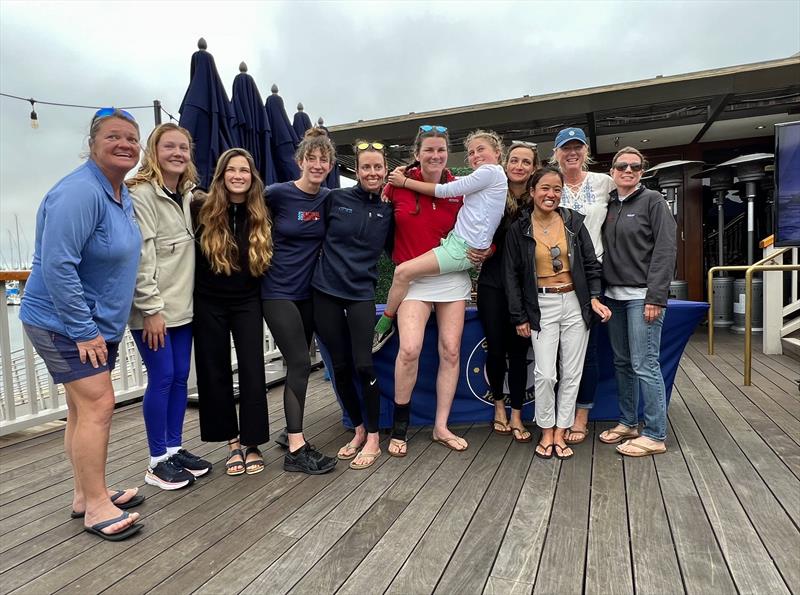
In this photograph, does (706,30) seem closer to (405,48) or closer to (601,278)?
(405,48)

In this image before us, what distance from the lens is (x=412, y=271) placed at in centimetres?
250

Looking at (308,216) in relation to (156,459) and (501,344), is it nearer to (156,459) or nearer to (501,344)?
(501,344)

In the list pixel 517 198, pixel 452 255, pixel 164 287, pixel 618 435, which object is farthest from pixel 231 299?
pixel 618 435

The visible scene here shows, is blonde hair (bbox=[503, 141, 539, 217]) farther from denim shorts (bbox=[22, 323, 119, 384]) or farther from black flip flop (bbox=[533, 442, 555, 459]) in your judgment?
denim shorts (bbox=[22, 323, 119, 384])

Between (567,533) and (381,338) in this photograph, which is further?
(381,338)

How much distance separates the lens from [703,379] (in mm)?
4168

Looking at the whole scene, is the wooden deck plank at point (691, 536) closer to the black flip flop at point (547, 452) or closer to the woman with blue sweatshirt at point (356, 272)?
the black flip flop at point (547, 452)

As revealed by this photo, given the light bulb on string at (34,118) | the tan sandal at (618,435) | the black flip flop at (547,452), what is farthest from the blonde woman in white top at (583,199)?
the light bulb on string at (34,118)

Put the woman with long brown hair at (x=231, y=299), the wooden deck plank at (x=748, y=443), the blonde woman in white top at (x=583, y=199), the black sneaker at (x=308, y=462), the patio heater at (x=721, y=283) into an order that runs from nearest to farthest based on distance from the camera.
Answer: the wooden deck plank at (x=748, y=443) → the woman with long brown hair at (x=231, y=299) → the black sneaker at (x=308, y=462) → the blonde woman in white top at (x=583, y=199) → the patio heater at (x=721, y=283)

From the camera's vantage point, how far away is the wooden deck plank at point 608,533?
1483mm

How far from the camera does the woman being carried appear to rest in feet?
7.93

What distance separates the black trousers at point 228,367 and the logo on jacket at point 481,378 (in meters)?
1.22

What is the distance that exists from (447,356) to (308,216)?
3.42 ft

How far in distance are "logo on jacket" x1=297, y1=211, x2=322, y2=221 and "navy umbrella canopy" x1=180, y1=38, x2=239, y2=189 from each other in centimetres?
97
